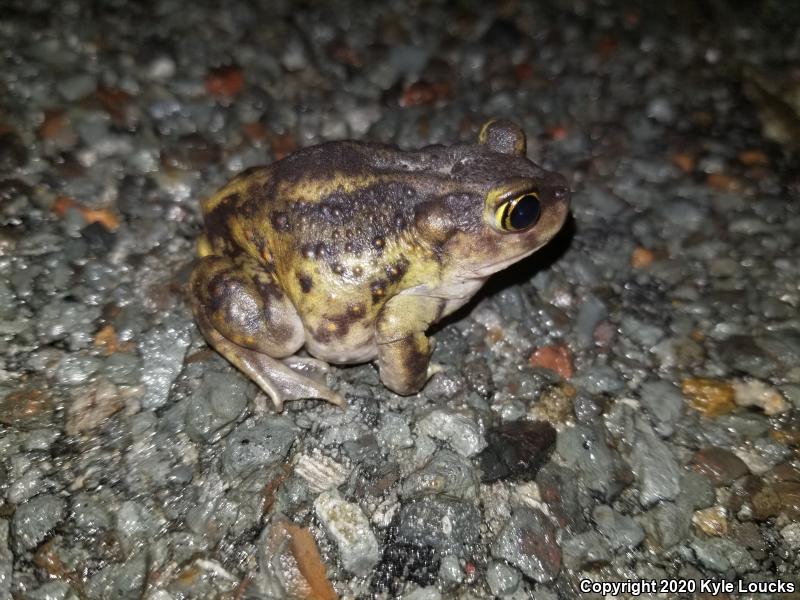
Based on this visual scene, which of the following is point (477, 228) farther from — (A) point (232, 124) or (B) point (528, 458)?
(A) point (232, 124)

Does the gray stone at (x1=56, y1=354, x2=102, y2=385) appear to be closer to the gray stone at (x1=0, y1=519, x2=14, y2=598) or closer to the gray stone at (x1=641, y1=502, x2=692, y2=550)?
the gray stone at (x1=0, y1=519, x2=14, y2=598)

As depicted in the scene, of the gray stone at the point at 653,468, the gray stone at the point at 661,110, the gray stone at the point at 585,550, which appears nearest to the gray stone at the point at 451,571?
the gray stone at the point at 585,550

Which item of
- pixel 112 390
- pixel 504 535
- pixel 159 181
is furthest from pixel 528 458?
pixel 159 181

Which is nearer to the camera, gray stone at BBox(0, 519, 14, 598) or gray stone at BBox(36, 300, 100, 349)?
gray stone at BBox(0, 519, 14, 598)

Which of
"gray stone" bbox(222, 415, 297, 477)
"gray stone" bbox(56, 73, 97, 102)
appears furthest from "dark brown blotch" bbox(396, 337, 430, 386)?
"gray stone" bbox(56, 73, 97, 102)

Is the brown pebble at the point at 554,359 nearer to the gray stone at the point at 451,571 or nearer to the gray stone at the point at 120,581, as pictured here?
the gray stone at the point at 451,571

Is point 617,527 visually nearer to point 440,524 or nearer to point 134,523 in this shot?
point 440,524

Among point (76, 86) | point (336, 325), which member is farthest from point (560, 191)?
point (76, 86)
